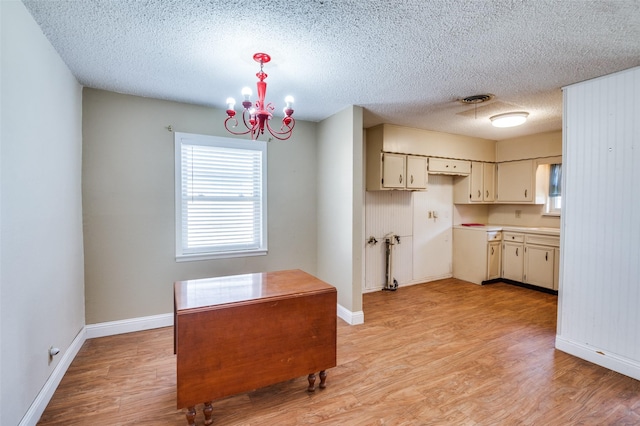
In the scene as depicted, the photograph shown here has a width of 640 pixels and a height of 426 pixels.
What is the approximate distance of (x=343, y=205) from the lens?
351cm

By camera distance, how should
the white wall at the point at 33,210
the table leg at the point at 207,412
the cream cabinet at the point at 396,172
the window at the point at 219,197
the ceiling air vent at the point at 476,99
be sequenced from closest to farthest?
the white wall at the point at 33,210 < the table leg at the point at 207,412 < the ceiling air vent at the point at 476,99 < the window at the point at 219,197 < the cream cabinet at the point at 396,172

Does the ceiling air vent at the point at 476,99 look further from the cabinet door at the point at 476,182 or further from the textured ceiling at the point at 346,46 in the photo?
the cabinet door at the point at 476,182

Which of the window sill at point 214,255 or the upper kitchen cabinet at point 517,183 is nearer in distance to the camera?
the window sill at point 214,255

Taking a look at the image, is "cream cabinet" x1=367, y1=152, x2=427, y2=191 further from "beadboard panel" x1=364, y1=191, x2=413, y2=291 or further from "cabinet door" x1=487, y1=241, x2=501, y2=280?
"cabinet door" x1=487, y1=241, x2=501, y2=280

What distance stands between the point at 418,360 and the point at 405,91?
8.19ft

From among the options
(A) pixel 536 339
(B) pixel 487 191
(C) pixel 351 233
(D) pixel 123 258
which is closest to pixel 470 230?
(B) pixel 487 191

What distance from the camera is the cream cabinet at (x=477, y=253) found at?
4926mm

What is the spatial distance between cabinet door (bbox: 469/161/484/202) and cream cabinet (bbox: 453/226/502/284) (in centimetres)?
57

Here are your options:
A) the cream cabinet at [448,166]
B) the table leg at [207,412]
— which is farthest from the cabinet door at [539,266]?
the table leg at [207,412]

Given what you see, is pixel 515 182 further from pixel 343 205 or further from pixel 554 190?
pixel 343 205

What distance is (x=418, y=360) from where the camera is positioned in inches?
103

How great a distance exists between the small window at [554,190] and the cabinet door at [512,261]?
84 centimetres

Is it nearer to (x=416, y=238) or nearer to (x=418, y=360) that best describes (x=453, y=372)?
(x=418, y=360)

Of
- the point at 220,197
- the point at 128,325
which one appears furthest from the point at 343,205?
the point at 128,325
